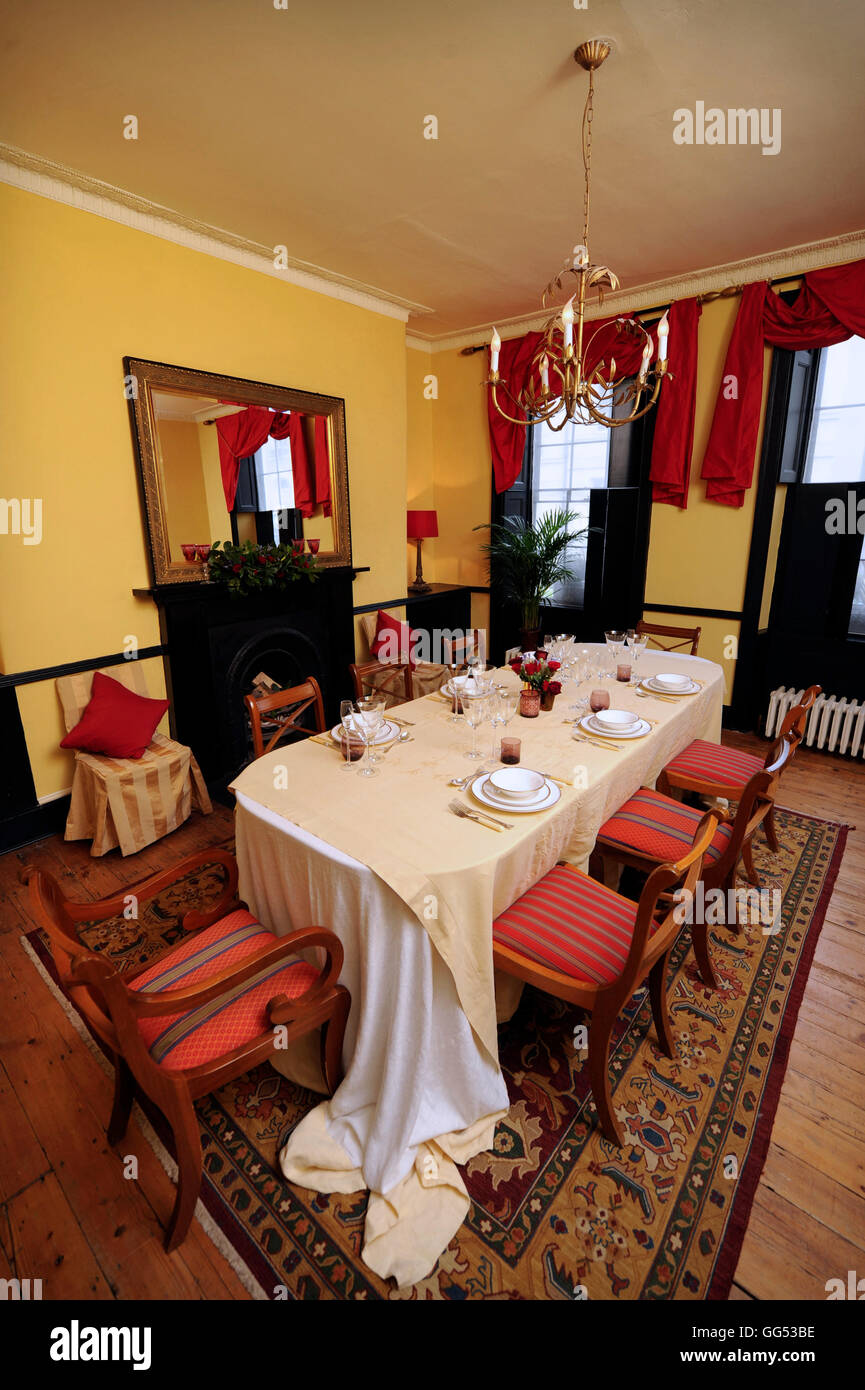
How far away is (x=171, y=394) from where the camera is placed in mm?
3254

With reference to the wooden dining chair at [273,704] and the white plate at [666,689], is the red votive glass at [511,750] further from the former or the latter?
the white plate at [666,689]

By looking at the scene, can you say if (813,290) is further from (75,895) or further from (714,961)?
(75,895)

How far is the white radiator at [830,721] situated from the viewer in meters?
3.91

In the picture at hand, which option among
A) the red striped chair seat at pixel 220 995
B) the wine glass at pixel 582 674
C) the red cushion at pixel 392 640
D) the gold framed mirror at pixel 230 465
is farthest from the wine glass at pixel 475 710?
the red cushion at pixel 392 640

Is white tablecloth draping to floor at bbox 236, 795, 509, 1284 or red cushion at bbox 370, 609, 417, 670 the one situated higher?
red cushion at bbox 370, 609, 417, 670

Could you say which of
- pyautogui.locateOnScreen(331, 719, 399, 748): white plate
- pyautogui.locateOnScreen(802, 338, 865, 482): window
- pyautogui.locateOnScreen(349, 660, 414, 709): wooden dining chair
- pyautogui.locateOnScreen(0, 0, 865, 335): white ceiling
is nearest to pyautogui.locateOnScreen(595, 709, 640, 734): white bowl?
pyautogui.locateOnScreen(331, 719, 399, 748): white plate

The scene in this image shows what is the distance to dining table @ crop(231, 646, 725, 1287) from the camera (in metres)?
1.45

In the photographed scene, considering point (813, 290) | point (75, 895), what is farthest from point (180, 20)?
point (813, 290)

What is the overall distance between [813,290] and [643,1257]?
14.7 ft

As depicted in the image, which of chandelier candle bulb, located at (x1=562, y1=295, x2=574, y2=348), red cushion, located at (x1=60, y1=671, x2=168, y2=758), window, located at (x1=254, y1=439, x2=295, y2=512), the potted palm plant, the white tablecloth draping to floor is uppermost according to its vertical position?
chandelier candle bulb, located at (x1=562, y1=295, x2=574, y2=348)

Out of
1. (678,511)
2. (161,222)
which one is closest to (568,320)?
(161,222)

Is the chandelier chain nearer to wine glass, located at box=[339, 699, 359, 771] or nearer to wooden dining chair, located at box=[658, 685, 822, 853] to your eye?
wine glass, located at box=[339, 699, 359, 771]

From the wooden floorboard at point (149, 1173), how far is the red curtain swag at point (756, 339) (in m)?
2.96

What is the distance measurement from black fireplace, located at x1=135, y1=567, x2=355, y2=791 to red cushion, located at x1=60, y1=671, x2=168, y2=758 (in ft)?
1.18
